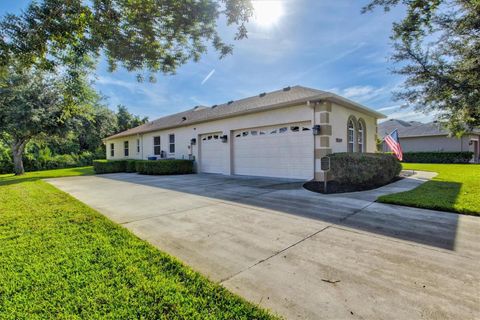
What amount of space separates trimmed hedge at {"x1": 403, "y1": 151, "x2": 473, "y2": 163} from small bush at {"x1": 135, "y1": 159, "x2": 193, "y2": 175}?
21247mm

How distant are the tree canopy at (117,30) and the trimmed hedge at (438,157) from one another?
23.5 metres

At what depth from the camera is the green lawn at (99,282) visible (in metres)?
1.92

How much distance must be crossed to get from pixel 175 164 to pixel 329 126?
8824mm

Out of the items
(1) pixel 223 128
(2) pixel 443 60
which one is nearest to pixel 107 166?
(1) pixel 223 128

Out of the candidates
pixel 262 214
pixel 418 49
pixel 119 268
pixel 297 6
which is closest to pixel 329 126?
pixel 297 6

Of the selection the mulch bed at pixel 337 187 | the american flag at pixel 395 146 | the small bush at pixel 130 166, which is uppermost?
the american flag at pixel 395 146

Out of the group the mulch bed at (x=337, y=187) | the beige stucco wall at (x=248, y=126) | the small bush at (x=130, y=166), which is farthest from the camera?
the small bush at (x=130, y=166)

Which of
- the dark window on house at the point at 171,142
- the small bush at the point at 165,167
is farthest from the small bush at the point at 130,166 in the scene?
the dark window on house at the point at 171,142

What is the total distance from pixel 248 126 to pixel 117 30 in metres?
7.16

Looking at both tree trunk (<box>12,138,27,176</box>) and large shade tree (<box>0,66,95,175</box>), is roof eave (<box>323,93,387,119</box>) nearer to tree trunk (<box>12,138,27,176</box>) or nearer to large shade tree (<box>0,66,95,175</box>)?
large shade tree (<box>0,66,95,175</box>)

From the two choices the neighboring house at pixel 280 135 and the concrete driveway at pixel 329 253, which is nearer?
the concrete driveway at pixel 329 253

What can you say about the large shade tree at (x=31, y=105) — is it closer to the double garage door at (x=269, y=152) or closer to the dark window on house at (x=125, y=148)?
the double garage door at (x=269, y=152)

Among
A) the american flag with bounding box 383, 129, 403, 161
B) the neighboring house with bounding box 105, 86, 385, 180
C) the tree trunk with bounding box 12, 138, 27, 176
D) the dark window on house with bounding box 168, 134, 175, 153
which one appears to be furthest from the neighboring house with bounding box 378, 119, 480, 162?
the tree trunk with bounding box 12, 138, 27, 176

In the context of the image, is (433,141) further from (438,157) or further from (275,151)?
(275,151)
